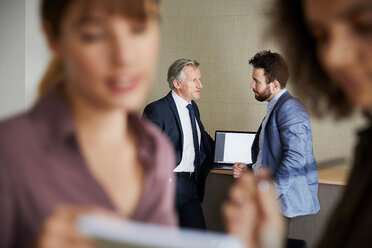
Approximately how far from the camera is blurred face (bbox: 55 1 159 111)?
0.48 meters

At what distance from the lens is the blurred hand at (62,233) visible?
429mm

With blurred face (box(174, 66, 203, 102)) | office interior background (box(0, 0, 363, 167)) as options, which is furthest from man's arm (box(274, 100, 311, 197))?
office interior background (box(0, 0, 363, 167))

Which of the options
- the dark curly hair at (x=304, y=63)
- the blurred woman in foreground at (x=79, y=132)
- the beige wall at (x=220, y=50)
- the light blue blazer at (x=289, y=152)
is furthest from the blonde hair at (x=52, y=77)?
the beige wall at (x=220, y=50)

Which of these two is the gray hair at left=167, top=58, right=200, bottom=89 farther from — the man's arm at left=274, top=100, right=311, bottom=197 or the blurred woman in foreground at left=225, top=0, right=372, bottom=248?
the blurred woman in foreground at left=225, top=0, right=372, bottom=248

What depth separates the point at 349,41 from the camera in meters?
0.52

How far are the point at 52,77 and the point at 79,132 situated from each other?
0.08 metres

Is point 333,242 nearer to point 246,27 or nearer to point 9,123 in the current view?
point 9,123

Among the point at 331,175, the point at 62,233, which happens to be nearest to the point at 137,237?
the point at 62,233

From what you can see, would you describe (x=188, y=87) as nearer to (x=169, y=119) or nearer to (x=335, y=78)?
(x=169, y=119)

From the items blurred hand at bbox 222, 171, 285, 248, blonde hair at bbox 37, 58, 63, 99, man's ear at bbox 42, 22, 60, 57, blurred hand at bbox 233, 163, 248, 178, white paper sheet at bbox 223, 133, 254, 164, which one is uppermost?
man's ear at bbox 42, 22, 60, 57

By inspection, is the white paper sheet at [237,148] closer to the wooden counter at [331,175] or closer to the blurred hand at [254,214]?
the wooden counter at [331,175]

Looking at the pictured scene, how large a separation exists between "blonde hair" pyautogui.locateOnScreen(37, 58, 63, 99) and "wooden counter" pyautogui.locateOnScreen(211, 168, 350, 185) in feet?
7.49

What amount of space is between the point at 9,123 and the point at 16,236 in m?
0.12

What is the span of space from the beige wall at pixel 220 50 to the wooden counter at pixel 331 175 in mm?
130
